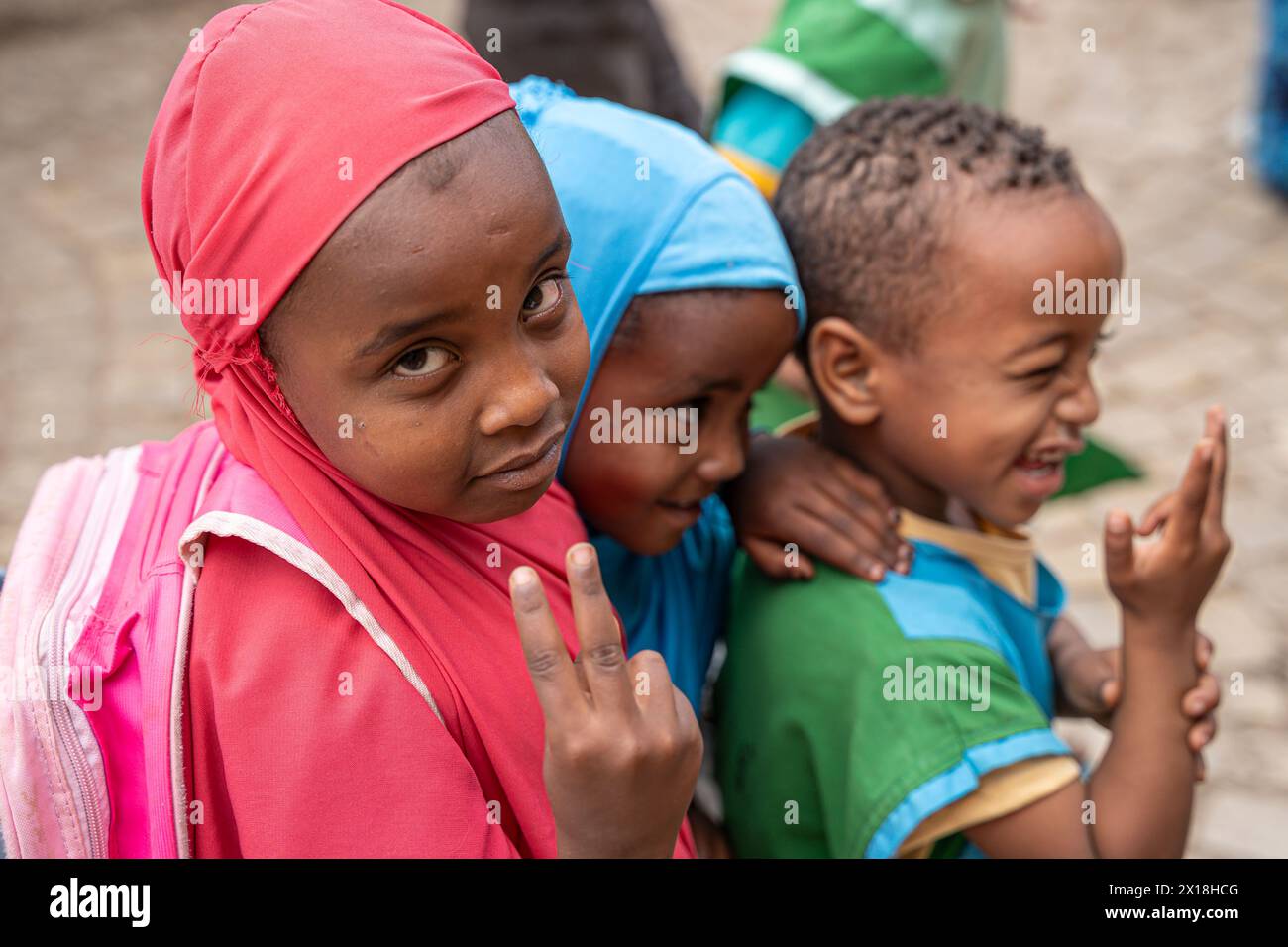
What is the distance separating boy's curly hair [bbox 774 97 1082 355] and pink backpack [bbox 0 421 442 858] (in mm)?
937

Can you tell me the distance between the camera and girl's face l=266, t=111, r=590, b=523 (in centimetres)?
124

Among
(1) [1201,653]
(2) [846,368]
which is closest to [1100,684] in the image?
(1) [1201,653]

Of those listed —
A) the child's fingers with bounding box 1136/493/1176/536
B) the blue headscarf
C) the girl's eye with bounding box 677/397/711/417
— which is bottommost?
the child's fingers with bounding box 1136/493/1176/536

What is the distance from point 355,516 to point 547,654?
29 cm

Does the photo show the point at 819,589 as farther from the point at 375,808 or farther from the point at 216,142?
the point at 216,142

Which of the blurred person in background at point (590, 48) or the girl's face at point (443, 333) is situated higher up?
the blurred person in background at point (590, 48)

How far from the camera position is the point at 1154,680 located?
1891 mm

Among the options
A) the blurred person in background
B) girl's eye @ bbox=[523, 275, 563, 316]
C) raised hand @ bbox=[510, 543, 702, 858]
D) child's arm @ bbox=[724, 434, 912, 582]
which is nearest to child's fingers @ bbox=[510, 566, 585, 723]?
raised hand @ bbox=[510, 543, 702, 858]

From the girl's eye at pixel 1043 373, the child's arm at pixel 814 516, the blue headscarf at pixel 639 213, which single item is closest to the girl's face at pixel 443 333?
the blue headscarf at pixel 639 213

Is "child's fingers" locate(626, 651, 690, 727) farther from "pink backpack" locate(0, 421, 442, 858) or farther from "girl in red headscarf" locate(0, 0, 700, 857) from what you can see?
"pink backpack" locate(0, 421, 442, 858)

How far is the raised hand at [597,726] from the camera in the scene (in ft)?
4.06

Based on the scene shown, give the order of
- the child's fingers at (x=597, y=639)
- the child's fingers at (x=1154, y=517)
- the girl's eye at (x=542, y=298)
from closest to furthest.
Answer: the child's fingers at (x=597, y=639) → the girl's eye at (x=542, y=298) → the child's fingers at (x=1154, y=517)

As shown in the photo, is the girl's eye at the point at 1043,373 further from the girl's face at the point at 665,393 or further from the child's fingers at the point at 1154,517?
the girl's face at the point at 665,393
